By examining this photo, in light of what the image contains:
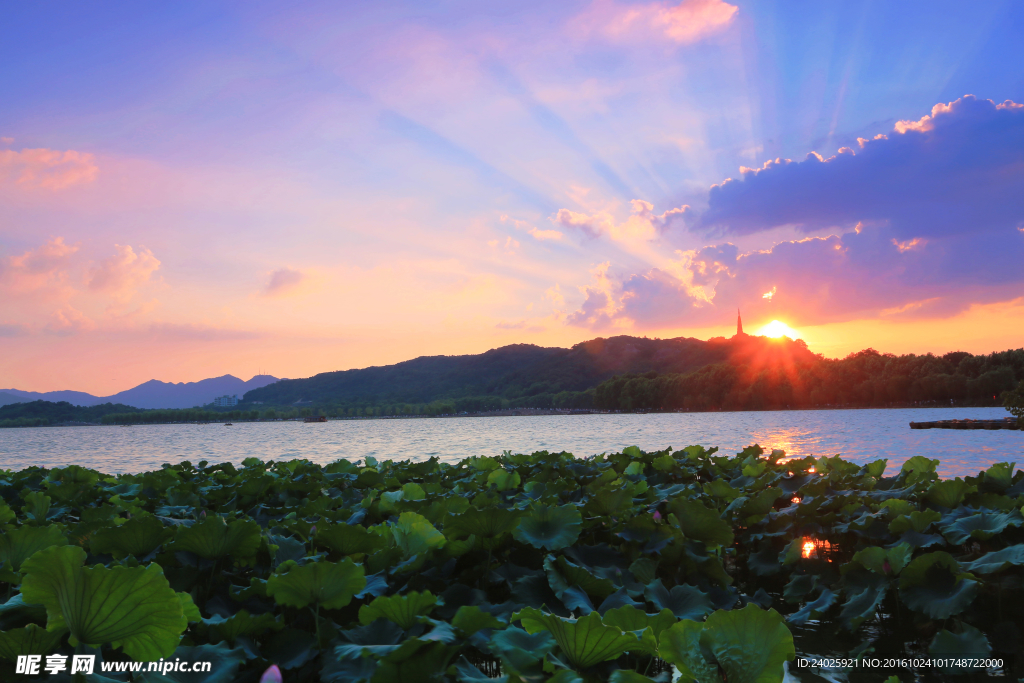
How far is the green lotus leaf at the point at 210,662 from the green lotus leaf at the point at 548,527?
1598 millimetres

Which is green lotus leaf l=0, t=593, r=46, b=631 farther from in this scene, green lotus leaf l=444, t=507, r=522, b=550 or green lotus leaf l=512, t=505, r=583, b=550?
green lotus leaf l=512, t=505, r=583, b=550

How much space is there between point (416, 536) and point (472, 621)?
894mm

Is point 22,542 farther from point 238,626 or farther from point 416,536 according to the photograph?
point 416,536

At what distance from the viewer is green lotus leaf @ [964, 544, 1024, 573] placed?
10.1 feet

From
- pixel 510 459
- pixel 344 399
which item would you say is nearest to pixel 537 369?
pixel 344 399

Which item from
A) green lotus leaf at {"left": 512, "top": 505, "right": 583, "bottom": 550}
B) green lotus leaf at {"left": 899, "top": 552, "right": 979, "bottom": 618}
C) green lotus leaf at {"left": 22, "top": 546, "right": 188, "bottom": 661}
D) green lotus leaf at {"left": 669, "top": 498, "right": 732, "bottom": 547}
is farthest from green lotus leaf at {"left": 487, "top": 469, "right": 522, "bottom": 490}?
green lotus leaf at {"left": 22, "top": 546, "right": 188, "bottom": 661}

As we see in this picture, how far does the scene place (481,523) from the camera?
3.28 metres

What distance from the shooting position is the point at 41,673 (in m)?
1.95

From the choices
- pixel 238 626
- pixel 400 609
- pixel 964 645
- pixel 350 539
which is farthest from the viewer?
pixel 350 539

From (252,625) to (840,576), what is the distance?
3.60 meters

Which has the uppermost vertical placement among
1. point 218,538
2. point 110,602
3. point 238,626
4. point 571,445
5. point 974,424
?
point 110,602

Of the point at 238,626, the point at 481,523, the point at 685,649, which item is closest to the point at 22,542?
the point at 238,626

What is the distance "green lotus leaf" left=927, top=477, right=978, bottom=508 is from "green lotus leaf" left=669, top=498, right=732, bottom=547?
1874 mm

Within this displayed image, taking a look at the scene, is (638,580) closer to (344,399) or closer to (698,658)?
(698,658)
